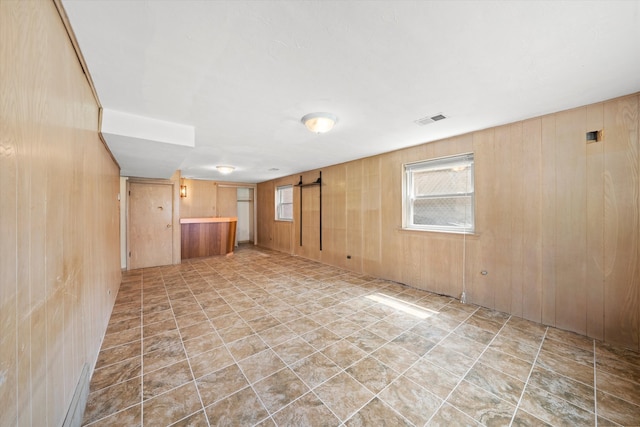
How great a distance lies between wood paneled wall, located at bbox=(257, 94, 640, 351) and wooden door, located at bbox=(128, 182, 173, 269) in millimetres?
5343

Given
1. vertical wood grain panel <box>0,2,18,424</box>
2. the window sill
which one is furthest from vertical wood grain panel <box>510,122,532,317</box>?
vertical wood grain panel <box>0,2,18,424</box>

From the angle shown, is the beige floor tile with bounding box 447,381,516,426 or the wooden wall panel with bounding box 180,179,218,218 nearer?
the beige floor tile with bounding box 447,381,516,426

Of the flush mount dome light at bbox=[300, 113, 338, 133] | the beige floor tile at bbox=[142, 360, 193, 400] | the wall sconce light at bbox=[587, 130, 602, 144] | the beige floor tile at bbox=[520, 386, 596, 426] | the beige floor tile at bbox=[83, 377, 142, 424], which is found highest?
the flush mount dome light at bbox=[300, 113, 338, 133]

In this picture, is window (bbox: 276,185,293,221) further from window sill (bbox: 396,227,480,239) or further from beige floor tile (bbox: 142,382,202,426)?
beige floor tile (bbox: 142,382,202,426)

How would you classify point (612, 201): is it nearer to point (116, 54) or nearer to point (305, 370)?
point (305, 370)

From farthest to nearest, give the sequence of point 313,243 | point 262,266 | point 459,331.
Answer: point 313,243, point 262,266, point 459,331

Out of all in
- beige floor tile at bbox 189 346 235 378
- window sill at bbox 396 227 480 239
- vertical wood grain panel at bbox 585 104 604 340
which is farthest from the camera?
window sill at bbox 396 227 480 239

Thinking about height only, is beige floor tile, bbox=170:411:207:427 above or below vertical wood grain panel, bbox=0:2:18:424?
below

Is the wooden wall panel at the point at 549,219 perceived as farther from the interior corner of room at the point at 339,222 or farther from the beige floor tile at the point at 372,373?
the beige floor tile at the point at 372,373

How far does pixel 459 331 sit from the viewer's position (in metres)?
2.54

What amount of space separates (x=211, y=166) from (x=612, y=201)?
21.3ft

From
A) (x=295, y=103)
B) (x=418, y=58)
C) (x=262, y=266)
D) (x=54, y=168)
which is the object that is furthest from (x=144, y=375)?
(x=262, y=266)

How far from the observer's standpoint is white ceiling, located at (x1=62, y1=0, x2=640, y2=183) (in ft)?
4.20

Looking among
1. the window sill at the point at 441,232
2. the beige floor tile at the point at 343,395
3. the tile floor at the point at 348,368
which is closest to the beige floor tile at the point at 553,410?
the tile floor at the point at 348,368
